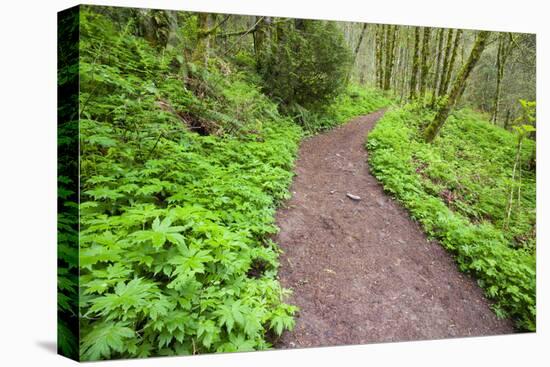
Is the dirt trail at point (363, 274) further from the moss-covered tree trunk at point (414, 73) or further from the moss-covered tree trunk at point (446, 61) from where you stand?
the moss-covered tree trunk at point (446, 61)

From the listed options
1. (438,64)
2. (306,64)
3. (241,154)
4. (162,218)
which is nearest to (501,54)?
(438,64)

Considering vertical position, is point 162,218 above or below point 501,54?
below

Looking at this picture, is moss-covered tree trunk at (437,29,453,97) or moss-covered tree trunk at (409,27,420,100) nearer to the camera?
moss-covered tree trunk at (437,29,453,97)

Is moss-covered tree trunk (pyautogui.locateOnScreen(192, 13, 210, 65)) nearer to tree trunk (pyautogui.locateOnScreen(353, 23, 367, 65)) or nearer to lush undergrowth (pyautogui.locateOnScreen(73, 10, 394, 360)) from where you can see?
lush undergrowth (pyautogui.locateOnScreen(73, 10, 394, 360))

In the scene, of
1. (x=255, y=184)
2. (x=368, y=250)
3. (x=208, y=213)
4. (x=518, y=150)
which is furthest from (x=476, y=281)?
(x=208, y=213)

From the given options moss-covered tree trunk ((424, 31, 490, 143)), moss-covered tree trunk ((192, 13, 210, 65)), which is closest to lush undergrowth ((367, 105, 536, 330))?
moss-covered tree trunk ((424, 31, 490, 143))

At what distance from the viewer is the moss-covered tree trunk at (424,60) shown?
4.88 meters

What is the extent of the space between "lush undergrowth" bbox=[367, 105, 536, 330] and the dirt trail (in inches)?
8.7

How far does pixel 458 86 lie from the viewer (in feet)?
17.0

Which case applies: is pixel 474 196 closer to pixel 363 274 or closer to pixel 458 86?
pixel 458 86

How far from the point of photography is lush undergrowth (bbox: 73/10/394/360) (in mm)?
2830

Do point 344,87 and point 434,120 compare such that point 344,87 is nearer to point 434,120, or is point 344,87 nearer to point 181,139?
point 434,120

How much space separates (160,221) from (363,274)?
214cm

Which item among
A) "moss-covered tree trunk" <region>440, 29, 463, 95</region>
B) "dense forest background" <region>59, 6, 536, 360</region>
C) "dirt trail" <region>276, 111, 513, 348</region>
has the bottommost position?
"dirt trail" <region>276, 111, 513, 348</region>
